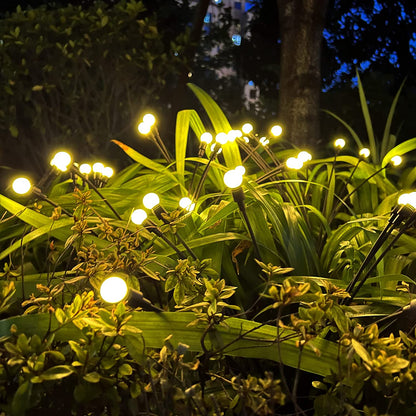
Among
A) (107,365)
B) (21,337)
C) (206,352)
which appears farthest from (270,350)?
(21,337)

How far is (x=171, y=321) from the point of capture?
3.51 feet

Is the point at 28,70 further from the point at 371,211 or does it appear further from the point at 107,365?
the point at 107,365

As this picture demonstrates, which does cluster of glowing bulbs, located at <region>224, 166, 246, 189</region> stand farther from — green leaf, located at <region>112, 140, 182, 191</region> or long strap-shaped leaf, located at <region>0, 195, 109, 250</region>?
green leaf, located at <region>112, 140, 182, 191</region>

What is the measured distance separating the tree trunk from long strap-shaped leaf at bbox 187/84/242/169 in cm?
130

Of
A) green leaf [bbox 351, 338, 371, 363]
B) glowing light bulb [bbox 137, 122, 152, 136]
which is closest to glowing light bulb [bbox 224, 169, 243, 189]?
green leaf [bbox 351, 338, 371, 363]

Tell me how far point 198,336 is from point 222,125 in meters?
1.26

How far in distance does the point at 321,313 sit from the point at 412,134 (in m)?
5.82

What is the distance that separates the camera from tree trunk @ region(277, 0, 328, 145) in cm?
→ 329

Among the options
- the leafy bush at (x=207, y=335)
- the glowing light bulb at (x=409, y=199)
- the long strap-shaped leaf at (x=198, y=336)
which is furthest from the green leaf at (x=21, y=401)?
the glowing light bulb at (x=409, y=199)

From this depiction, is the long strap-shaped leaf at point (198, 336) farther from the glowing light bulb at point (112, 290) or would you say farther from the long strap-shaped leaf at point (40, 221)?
the long strap-shaped leaf at point (40, 221)

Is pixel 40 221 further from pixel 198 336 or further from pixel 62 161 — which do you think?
pixel 198 336

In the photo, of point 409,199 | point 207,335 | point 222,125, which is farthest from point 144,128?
point 409,199

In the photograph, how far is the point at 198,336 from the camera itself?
1.06 m

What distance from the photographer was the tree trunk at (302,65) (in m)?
3.29
